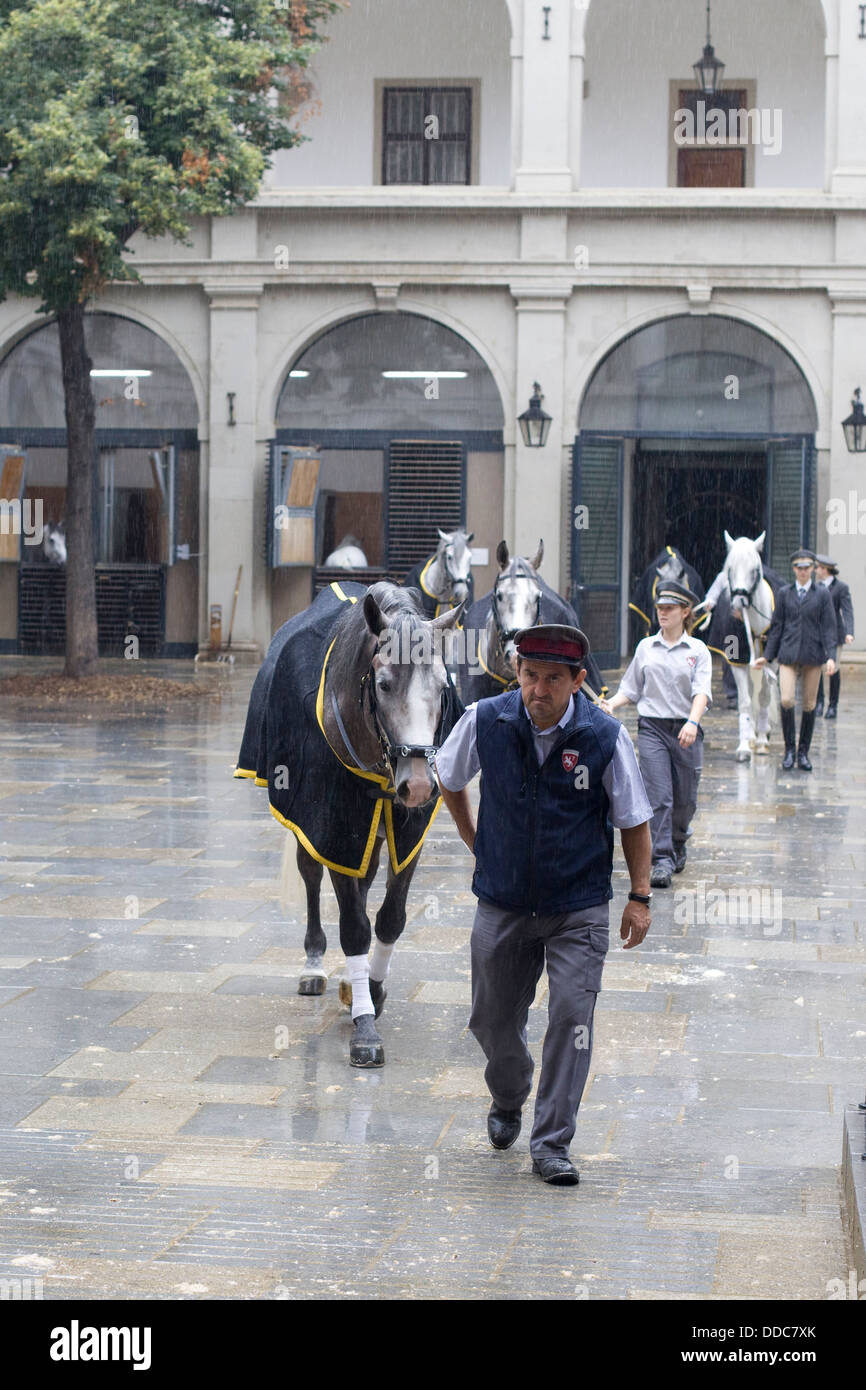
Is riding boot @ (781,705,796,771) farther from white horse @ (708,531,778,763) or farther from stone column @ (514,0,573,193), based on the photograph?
stone column @ (514,0,573,193)

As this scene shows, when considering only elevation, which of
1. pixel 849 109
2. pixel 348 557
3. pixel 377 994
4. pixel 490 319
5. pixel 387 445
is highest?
pixel 849 109

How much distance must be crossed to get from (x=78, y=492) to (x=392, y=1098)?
48.7 ft

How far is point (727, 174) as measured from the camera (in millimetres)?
25172

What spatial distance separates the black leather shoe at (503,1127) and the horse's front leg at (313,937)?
6.72 ft

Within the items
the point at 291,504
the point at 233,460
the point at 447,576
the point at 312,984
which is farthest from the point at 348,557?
the point at 312,984

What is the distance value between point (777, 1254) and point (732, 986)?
3065 millimetres

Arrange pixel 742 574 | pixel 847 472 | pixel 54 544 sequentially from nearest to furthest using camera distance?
pixel 742 574 → pixel 847 472 → pixel 54 544

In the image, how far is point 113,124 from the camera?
1744 cm

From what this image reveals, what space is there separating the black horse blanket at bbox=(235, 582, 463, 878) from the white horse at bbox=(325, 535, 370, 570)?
1675 cm

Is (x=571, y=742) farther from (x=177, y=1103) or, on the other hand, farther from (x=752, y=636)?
(x=752, y=636)

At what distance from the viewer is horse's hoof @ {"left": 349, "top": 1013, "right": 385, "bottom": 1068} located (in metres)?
6.72

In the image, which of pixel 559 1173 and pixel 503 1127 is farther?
pixel 503 1127

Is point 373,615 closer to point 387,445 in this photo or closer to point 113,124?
point 113,124
